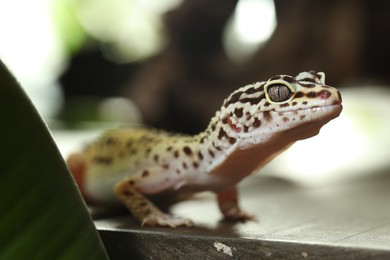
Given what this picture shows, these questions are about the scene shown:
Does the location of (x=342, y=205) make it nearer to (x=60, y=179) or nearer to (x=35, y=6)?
(x=60, y=179)

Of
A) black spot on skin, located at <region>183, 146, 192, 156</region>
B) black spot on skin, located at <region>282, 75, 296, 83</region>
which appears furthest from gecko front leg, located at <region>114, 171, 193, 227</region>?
black spot on skin, located at <region>282, 75, 296, 83</region>

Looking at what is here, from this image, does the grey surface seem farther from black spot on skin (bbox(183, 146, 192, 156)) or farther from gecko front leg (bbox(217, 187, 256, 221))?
black spot on skin (bbox(183, 146, 192, 156))

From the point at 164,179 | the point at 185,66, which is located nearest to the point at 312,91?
the point at 164,179

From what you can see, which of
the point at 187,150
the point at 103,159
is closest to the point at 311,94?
the point at 187,150

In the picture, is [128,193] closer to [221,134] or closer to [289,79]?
[221,134]

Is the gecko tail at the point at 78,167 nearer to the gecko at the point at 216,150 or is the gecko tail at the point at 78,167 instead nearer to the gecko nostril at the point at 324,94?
the gecko at the point at 216,150

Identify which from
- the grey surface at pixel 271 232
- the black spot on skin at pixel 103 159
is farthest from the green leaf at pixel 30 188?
the black spot on skin at pixel 103 159
